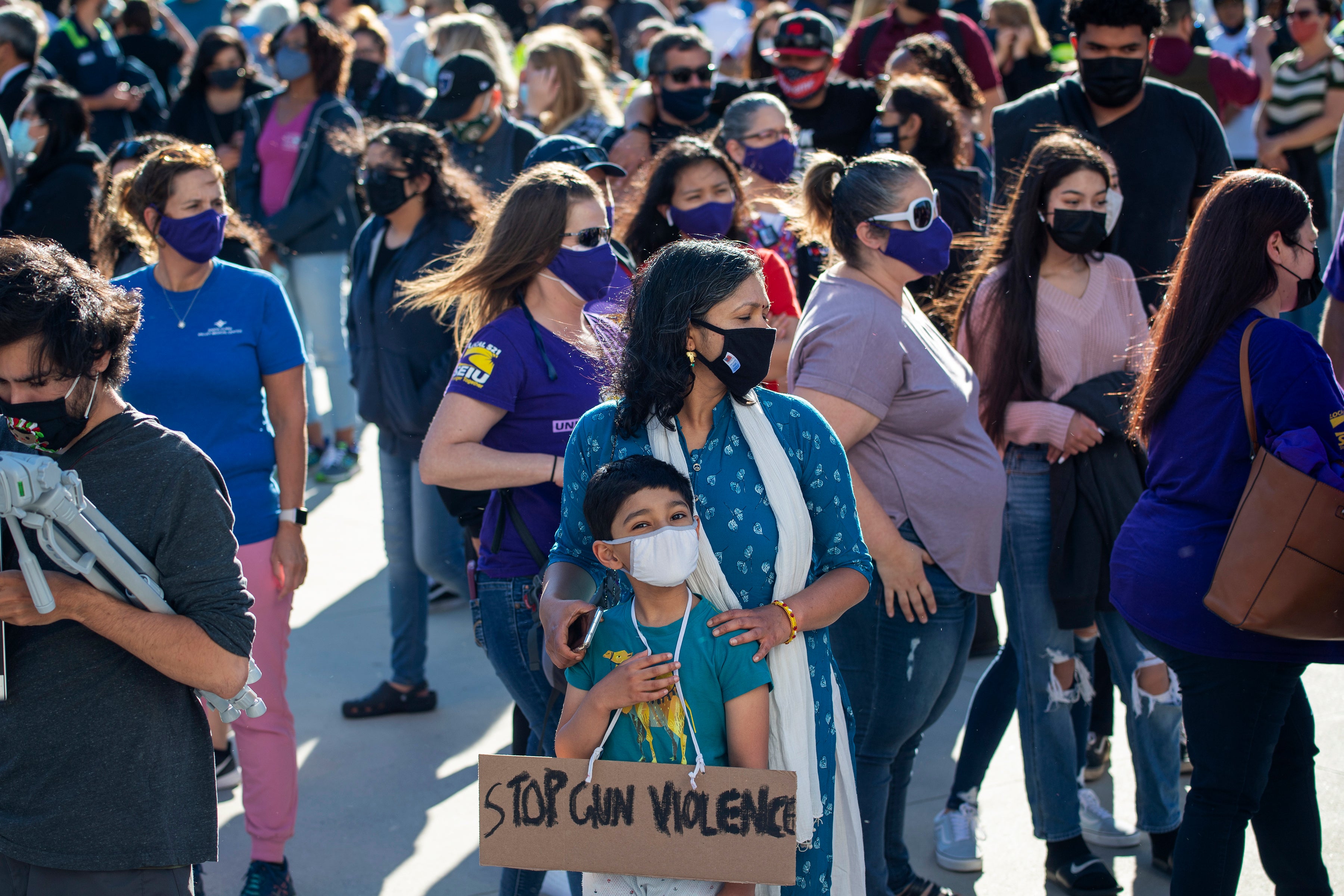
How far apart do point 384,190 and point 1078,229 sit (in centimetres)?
245

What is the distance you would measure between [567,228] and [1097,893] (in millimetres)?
2391

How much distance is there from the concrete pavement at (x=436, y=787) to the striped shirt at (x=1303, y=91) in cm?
380

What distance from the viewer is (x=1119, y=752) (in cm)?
436

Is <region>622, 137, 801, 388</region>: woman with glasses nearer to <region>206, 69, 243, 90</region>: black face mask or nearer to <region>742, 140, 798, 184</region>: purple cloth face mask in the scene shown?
<region>742, 140, 798, 184</region>: purple cloth face mask

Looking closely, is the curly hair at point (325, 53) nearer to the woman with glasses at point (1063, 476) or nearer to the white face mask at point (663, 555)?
the woman with glasses at point (1063, 476)

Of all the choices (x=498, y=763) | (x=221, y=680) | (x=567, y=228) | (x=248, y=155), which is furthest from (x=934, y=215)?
(x=248, y=155)

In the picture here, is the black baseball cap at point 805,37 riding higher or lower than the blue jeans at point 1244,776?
higher

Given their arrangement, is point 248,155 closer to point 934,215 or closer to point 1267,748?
point 934,215

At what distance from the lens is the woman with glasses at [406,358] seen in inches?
175

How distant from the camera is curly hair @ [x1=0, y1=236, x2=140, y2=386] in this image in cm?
207

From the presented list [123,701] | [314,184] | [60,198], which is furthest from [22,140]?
[123,701]

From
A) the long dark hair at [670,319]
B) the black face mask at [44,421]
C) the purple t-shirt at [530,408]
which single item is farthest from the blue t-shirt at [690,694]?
the black face mask at [44,421]

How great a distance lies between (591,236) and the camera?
316 centimetres

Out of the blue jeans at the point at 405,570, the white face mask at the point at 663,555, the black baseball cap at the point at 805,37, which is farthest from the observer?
the black baseball cap at the point at 805,37
